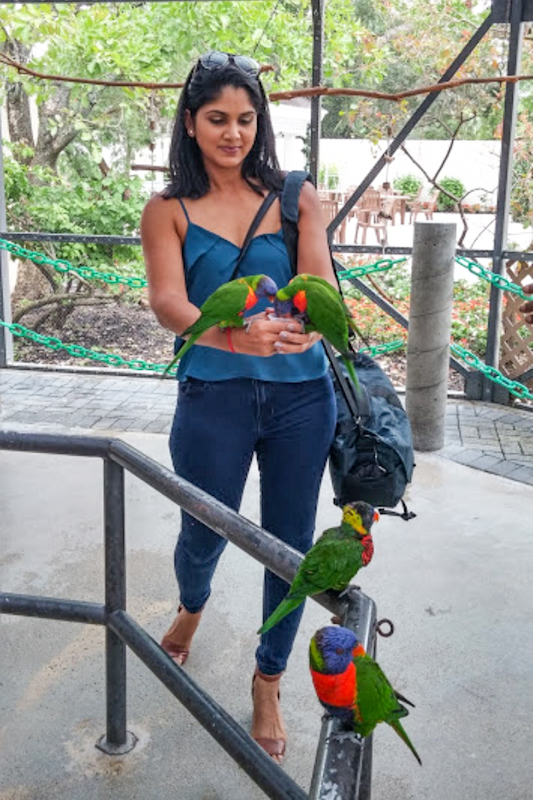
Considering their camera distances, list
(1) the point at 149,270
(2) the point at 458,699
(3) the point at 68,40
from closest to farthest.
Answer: (1) the point at 149,270, (2) the point at 458,699, (3) the point at 68,40

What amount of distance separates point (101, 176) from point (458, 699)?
8.20 meters

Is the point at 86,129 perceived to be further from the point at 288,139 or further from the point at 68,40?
the point at 288,139

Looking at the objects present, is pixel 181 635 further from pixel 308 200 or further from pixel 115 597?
pixel 308 200

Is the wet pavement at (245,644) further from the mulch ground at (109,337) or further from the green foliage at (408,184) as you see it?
the green foliage at (408,184)

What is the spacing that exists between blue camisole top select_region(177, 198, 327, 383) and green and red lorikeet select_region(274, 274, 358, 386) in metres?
0.24

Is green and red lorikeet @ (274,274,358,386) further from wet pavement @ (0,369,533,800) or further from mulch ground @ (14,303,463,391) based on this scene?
mulch ground @ (14,303,463,391)

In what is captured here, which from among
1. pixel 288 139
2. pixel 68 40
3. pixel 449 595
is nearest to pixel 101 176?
pixel 68 40

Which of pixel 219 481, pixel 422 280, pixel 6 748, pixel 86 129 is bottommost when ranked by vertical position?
pixel 6 748

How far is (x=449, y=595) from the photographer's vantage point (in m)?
3.26

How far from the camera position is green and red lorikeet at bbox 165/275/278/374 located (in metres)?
1.80

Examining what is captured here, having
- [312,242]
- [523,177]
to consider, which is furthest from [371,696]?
[523,177]

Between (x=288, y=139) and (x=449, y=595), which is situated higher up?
(x=288, y=139)

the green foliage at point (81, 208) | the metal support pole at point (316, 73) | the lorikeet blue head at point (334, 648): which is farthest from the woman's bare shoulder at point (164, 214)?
the green foliage at point (81, 208)

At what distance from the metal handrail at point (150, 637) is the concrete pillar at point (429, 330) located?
2.90 meters
